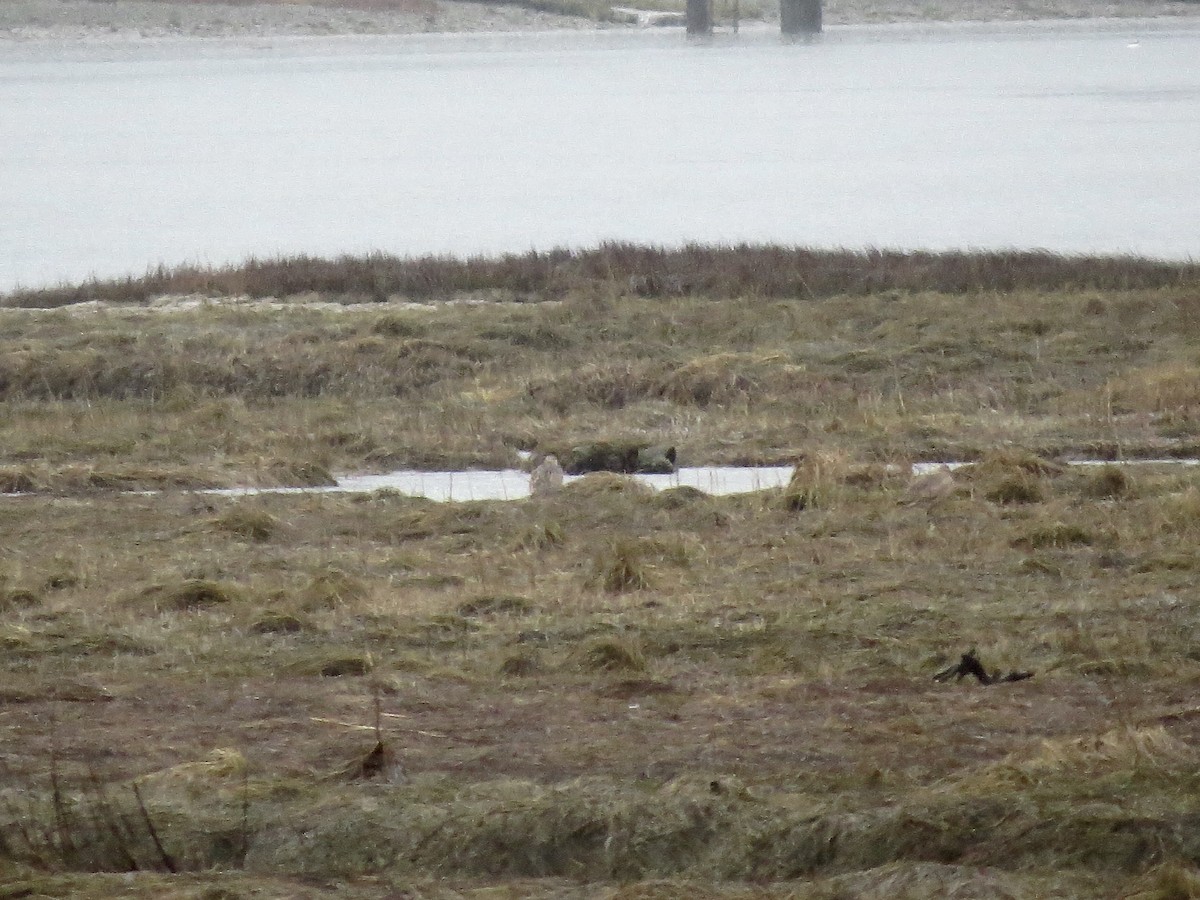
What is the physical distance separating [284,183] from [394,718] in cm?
4232

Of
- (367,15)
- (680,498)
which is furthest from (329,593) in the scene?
A: (367,15)

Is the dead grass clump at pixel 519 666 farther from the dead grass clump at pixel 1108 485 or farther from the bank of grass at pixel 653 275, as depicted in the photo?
the bank of grass at pixel 653 275

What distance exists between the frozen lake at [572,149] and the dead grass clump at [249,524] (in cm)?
1717

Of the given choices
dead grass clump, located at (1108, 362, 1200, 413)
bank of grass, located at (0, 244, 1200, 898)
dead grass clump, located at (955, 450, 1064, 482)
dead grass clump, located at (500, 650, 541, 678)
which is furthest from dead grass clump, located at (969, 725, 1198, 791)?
dead grass clump, located at (1108, 362, 1200, 413)

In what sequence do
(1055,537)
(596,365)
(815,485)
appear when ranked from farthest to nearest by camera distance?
(596,365) → (815,485) → (1055,537)

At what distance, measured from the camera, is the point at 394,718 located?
6.68 m

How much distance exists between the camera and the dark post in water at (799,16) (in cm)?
10869

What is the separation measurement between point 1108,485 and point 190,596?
19.3 ft

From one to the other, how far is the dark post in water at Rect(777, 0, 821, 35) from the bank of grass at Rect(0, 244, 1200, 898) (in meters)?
92.5

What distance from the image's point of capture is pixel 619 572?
31.4ft

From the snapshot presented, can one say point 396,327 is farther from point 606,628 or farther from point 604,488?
point 606,628

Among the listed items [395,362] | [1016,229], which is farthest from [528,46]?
[395,362]

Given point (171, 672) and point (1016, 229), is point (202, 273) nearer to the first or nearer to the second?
point (1016, 229)

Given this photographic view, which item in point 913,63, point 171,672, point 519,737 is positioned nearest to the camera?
point 519,737
